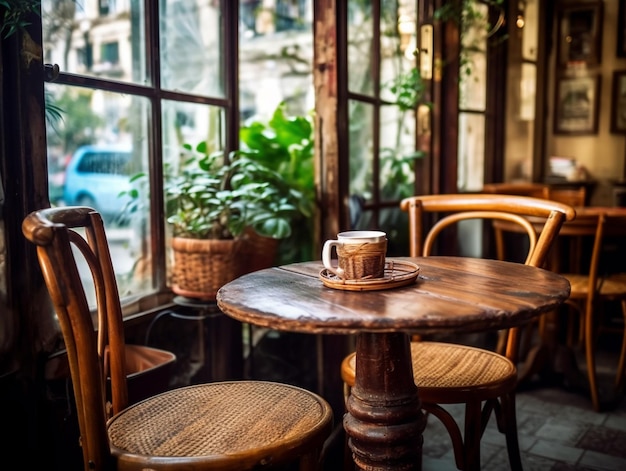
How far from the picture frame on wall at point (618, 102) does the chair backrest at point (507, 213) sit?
3.08 m

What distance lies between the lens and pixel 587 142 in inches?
187

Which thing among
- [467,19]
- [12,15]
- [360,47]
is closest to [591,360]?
[360,47]

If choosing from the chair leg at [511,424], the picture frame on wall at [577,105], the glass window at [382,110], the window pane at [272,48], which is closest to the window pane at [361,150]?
the glass window at [382,110]

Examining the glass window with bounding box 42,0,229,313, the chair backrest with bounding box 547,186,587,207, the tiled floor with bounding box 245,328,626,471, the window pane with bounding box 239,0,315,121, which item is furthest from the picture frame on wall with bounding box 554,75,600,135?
the glass window with bounding box 42,0,229,313

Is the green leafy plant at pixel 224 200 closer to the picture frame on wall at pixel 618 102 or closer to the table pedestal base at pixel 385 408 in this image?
the table pedestal base at pixel 385 408

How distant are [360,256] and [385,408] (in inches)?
12.4

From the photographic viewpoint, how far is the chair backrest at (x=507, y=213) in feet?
5.63

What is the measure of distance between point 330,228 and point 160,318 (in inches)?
28.4

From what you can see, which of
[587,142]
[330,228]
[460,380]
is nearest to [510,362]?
[460,380]

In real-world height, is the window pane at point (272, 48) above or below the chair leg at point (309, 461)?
above

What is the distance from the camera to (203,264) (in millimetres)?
2035

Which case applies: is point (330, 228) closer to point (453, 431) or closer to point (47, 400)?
point (453, 431)

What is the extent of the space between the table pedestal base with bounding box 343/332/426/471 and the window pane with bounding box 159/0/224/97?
1.29m

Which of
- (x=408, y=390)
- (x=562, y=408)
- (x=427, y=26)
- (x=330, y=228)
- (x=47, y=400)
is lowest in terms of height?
(x=562, y=408)
